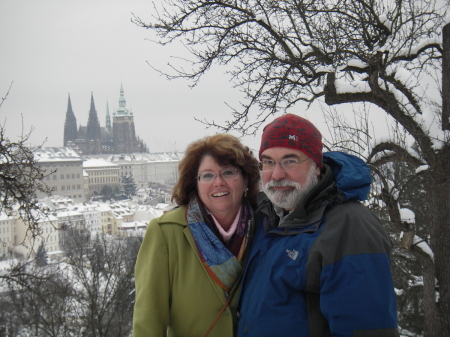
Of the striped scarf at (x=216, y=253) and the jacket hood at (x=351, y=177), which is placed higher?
the jacket hood at (x=351, y=177)

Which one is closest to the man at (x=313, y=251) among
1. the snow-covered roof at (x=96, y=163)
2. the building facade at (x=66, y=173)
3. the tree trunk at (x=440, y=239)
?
the tree trunk at (x=440, y=239)

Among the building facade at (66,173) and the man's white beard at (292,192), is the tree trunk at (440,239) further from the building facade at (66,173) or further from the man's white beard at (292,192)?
the building facade at (66,173)

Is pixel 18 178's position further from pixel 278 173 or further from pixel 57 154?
pixel 57 154

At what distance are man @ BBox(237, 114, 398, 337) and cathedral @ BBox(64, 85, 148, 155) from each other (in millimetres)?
103406

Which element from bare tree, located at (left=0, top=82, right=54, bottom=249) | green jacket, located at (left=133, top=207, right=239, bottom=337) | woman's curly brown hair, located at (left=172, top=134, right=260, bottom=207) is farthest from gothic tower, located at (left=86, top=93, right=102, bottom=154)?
green jacket, located at (left=133, top=207, right=239, bottom=337)

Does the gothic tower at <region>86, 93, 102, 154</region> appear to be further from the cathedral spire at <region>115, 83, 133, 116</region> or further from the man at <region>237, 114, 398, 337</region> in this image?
the man at <region>237, 114, 398, 337</region>

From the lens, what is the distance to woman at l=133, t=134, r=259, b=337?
162 cm

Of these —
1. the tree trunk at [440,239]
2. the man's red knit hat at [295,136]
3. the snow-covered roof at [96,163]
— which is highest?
the snow-covered roof at [96,163]

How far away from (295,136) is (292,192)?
8.1 inches

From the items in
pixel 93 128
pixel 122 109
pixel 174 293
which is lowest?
pixel 174 293

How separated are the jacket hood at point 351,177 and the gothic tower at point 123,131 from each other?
107577 mm

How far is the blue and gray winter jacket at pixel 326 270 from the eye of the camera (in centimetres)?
120

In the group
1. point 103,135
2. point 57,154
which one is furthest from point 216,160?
point 103,135

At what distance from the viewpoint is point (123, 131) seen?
348ft
